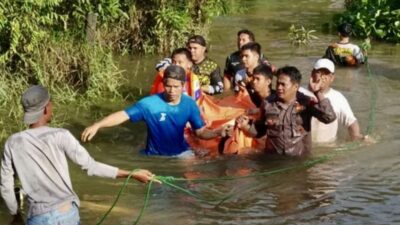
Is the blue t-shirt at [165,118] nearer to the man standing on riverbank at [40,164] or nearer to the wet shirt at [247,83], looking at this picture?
the wet shirt at [247,83]

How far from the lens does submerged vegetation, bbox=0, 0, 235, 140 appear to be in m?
9.90

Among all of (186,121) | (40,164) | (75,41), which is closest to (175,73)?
(186,121)

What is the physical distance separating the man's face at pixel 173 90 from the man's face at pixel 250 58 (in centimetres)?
186

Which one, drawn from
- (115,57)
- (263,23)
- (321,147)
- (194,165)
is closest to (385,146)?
(321,147)

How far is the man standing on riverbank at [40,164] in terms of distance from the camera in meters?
4.63

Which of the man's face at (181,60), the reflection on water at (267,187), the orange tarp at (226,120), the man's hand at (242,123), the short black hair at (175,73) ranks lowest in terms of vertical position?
the reflection on water at (267,187)

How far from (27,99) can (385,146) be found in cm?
557

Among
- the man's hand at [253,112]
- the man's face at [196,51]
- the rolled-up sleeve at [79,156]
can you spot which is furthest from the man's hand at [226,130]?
the rolled-up sleeve at [79,156]

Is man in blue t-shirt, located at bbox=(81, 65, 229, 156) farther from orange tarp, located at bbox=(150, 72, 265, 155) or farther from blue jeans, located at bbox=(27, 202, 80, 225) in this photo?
Result: blue jeans, located at bbox=(27, 202, 80, 225)

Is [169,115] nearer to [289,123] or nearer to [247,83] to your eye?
[289,123]

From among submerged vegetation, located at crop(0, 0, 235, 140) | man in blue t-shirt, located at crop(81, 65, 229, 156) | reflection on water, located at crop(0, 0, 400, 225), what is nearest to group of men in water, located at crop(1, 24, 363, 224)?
man in blue t-shirt, located at crop(81, 65, 229, 156)

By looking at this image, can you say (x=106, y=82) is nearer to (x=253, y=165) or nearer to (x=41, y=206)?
(x=253, y=165)

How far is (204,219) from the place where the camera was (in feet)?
22.3

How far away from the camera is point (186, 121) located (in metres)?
7.95
